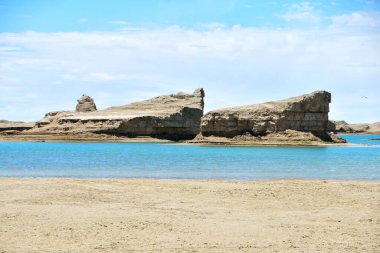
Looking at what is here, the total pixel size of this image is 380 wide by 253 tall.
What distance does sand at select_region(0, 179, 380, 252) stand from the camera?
393 inches

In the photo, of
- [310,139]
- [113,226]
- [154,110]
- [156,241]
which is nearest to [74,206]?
[113,226]

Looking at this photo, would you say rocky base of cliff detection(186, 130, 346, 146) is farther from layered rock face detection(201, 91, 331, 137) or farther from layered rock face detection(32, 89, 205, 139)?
layered rock face detection(32, 89, 205, 139)

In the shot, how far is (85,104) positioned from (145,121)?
83.9 feet

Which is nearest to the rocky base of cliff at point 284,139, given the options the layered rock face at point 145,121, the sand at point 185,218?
the layered rock face at point 145,121

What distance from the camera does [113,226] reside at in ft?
37.7

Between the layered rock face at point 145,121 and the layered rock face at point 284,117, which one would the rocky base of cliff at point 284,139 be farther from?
the layered rock face at point 145,121

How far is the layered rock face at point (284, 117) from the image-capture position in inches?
2854

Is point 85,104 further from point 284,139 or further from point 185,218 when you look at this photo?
point 185,218

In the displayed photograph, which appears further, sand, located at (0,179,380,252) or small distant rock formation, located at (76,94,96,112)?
small distant rock formation, located at (76,94,96,112)

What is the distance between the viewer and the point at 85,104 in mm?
117062

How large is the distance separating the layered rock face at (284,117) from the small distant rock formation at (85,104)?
1834 inches

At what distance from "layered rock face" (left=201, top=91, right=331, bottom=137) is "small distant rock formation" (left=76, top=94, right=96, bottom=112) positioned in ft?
153

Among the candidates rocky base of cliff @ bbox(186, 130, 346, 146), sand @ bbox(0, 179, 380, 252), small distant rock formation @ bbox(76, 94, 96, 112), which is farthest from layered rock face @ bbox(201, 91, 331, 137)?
sand @ bbox(0, 179, 380, 252)

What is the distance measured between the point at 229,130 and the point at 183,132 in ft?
73.8
